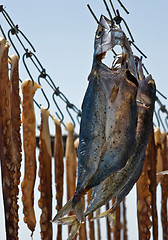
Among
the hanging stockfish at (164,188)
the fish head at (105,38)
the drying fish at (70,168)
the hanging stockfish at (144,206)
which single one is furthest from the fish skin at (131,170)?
the hanging stockfish at (164,188)

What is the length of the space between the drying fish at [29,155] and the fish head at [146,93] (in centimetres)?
88

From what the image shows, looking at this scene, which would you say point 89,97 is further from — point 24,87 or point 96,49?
point 24,87

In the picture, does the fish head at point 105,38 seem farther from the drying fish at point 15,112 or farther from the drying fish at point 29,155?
the drying fish at point 29,155

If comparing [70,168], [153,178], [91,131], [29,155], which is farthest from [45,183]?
[91,131]

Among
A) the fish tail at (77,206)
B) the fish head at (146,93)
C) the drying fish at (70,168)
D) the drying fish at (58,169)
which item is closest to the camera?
Answer: the fish tail at (77,206)

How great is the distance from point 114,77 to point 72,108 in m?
2.21

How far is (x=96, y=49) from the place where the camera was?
2.56m

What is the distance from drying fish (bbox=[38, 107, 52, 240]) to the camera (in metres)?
3.62

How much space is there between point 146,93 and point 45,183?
1119mm

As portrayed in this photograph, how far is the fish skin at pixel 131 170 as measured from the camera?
2537mm

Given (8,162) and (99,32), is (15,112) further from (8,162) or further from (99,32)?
(99,32)

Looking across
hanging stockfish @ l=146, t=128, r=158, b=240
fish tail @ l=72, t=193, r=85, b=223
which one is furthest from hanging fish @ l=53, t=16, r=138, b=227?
hanging stockfish @ l=146, t=128, r=158, b=240

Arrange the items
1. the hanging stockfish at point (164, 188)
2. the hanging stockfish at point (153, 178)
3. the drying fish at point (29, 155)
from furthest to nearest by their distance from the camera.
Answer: the hanging stockfish at point (164, 188)
the hanging stockfish at point (153, 178)
the drying fish at point (29, 155)

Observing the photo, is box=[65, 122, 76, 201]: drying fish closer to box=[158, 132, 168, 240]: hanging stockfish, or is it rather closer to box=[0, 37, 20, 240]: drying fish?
box=[158, 132, 168, 240]: hanging stockfish
